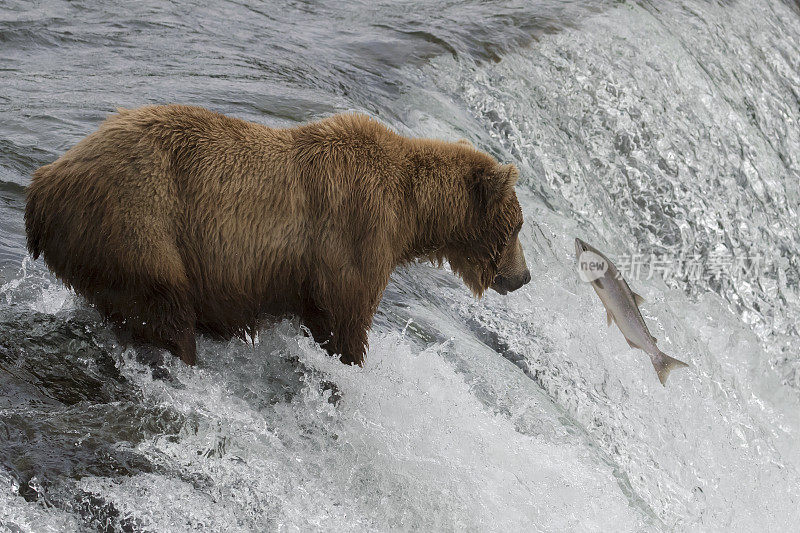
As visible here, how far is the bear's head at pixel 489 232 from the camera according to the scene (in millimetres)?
4246

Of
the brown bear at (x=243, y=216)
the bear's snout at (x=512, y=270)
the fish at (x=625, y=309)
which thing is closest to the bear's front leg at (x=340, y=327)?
the brown bear at (x=243, y=216)

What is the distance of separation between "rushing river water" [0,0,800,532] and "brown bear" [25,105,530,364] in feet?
0.92

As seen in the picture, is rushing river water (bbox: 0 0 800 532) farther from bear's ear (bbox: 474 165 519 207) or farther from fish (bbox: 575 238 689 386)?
bear's ear (bbox: 474 165 519 207)

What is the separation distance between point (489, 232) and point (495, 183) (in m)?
0.28

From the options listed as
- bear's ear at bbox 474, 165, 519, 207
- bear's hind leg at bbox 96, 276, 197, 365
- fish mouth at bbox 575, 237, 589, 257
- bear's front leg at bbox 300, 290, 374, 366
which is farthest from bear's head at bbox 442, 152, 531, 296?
bear's hind leg at bbox 96, 276, 197, 365

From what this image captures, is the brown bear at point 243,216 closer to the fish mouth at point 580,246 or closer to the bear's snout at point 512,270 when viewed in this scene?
the bear's snout at point 512,270

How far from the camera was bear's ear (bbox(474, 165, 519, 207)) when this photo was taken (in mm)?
4188

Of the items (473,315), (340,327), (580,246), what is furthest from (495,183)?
(473,315)

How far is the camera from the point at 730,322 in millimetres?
7227

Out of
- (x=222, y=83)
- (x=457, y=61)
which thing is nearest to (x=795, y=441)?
(x=457, y=61)

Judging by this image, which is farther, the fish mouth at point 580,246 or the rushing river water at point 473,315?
the fish mouth at point 580,246

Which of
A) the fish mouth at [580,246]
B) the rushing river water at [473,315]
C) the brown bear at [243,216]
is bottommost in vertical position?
the rushing river water at [473,315]

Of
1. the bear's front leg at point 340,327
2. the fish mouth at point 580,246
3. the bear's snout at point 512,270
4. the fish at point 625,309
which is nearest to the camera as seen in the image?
the bear's front leg at point 340,327

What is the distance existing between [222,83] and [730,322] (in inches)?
166
